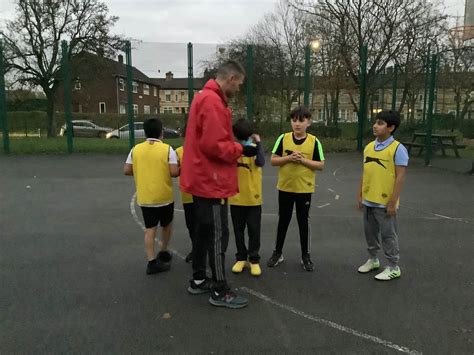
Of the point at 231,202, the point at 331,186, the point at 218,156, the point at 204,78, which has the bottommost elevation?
the point at 331,186

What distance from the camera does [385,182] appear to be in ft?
13.5

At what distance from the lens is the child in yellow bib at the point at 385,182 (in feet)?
13.3

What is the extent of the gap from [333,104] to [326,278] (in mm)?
16700

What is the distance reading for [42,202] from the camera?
7484 millimetres

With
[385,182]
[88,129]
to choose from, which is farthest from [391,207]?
[88,129]

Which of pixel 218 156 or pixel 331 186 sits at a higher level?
pixel 218 156

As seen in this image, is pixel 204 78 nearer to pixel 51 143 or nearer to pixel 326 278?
pixel 51 143

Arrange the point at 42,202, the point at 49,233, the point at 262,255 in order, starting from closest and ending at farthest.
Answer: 1. the point at 262,255
2. the point at 49,233
3. the point at 42,202

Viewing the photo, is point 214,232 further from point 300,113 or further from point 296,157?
point 300,113

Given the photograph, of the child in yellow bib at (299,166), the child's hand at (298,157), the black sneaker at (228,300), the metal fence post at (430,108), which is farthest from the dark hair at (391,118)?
the metal fence post at (430,108)

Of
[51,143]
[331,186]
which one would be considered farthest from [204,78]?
[331,186]

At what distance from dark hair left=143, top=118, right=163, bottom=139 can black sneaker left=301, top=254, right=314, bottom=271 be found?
2.01 metres

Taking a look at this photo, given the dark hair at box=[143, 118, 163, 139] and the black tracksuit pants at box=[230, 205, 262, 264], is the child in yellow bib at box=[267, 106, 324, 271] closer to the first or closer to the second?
the black tracksuit pants at box=[230, 205, 262, 264]

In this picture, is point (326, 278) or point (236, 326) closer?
point (236, 326)
